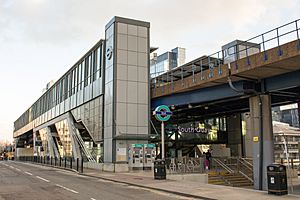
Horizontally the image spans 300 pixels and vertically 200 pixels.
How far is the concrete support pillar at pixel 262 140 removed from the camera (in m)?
20.3

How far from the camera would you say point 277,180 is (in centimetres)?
1369

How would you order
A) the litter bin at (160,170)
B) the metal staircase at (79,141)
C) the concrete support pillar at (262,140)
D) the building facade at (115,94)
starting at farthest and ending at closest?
the metal staircase at (79,141) → the building facade at (115,94) → the litter bin at (160,170) → the concrete support pillar at (262,140)

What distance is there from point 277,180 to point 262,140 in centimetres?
712

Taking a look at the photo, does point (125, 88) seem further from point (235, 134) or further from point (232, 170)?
point (235, 134)

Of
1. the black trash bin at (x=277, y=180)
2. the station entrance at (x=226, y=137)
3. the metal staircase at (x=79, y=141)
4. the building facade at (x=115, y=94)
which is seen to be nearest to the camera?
the black trash bin at (x=277, y=180)

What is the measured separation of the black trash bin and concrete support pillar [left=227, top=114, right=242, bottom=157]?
30.2m

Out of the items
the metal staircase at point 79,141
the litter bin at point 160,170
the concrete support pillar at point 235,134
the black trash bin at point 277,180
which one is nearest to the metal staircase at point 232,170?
the litter bin at point 160,170

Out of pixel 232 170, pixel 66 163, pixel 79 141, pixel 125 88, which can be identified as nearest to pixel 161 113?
pixel 125 88

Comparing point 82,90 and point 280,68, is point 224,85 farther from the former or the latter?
point 82,90

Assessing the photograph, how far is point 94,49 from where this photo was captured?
122 feet

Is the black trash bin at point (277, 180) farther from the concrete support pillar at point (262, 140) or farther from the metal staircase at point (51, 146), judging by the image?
the metal staircase at point (51, 146)

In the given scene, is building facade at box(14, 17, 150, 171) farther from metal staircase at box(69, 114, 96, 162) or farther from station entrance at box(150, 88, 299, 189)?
station entrance at box(150, 88, 299, 189)

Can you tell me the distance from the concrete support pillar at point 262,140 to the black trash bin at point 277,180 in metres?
6.38

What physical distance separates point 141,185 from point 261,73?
956cm
